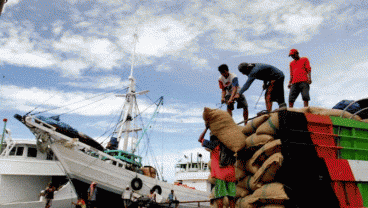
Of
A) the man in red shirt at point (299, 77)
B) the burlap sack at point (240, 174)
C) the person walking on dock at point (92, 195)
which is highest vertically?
the man in red shirt at point (299, 77)

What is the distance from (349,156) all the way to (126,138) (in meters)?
20.0

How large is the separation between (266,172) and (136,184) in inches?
452

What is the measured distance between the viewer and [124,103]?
940 inches

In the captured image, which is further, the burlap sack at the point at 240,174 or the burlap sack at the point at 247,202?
the burlap sack at the point at 240,174

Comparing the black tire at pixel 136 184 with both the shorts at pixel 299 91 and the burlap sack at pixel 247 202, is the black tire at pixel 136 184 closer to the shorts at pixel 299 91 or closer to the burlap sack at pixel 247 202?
the shorts at pixel 299 91

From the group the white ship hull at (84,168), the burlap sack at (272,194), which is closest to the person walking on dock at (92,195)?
the white ship hull at (84,168)

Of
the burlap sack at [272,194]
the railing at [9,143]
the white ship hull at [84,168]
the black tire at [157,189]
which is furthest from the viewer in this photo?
the railing at [9,143]

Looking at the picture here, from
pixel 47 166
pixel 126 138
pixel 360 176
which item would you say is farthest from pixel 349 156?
pixel 126 138

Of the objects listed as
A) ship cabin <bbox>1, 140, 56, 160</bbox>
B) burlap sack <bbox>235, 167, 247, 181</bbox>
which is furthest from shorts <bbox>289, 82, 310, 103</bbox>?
ship cabin <bbox>1, 140, 56, 160</bbox>

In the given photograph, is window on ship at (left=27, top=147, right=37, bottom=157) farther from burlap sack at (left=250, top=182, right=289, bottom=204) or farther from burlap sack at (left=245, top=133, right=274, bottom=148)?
burlap sack at (left=250, top=182, right=289, bottom=204)

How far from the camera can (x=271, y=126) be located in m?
4.00

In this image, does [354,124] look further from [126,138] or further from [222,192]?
[126,138]

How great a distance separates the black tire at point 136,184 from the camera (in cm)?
1405

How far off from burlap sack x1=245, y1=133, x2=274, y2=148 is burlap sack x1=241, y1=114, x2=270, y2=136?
0.17m
